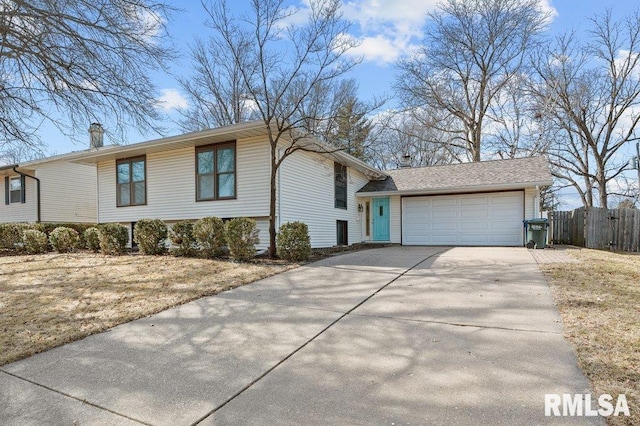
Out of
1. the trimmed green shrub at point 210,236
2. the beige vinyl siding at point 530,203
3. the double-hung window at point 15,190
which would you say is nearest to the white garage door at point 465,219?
the beige vinyl siding at point 530,203

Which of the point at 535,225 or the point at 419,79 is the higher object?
the point at 419,79

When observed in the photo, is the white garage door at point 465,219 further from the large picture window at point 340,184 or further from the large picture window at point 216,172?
the large picture window at point 216,172

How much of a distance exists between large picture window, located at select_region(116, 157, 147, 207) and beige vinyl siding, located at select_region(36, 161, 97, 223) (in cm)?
637

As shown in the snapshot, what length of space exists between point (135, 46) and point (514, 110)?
21365 mm

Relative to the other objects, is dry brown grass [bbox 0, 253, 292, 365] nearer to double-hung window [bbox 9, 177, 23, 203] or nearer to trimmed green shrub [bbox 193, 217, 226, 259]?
trimmed green shrub [bbox 193, 217, 226, 259]

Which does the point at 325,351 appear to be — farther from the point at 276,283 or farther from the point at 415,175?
the point at 415,175

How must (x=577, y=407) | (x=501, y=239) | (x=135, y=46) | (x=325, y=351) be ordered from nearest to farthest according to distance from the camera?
1. (x=577, y=407)
2. (x=325, y=351)
3. (x=135, y=46)
4. (x=501, y=239)

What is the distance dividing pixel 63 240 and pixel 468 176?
47.3 feet

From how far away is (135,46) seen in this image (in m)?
7.34

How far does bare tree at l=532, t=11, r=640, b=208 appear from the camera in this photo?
18.5 meters

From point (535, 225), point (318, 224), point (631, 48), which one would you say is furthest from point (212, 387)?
point (631, 48)

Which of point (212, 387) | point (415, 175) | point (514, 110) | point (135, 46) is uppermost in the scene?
point (514, 110)

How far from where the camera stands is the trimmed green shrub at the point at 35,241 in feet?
36.9

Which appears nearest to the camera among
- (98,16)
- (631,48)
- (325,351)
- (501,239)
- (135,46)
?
(325,351)
